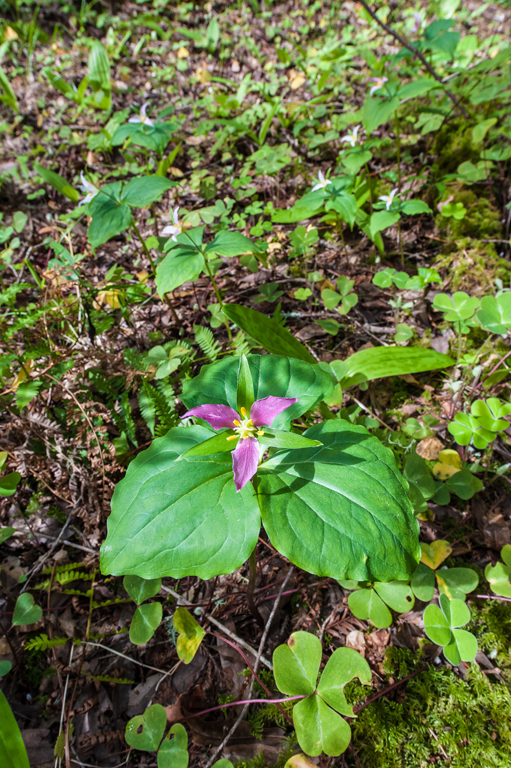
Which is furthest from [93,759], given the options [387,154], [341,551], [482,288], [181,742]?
[387,154]

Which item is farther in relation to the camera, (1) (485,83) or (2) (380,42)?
(2) (380,42)

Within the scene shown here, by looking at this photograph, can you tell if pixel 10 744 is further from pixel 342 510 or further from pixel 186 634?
pixel 342 510

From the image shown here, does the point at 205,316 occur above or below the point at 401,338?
above

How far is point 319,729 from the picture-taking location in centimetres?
130

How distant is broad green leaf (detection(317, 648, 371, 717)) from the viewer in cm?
136

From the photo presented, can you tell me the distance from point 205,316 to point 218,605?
6.15 ft

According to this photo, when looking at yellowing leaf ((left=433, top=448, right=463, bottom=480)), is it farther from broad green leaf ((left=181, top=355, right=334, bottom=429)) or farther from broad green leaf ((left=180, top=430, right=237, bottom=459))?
broad green leaf ((left=180, top=430, right=237, bottom=459))

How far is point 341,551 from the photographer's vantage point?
117 centimetres

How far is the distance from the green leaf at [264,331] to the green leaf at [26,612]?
145 cm

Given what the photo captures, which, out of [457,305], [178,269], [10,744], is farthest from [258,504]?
[457,305]

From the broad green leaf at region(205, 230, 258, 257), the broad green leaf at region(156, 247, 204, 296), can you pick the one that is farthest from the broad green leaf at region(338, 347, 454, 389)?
the broad green leaf at region(156, 247, 204, 296)

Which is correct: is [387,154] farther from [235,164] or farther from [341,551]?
[341,551]

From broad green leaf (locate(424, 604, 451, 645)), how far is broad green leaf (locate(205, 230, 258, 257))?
1882mm

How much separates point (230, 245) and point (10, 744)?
2297 millimetres
